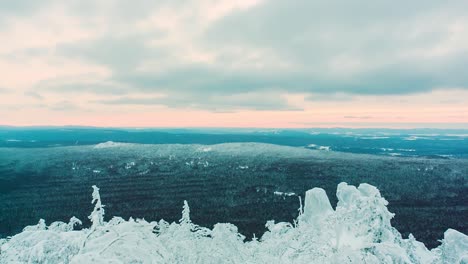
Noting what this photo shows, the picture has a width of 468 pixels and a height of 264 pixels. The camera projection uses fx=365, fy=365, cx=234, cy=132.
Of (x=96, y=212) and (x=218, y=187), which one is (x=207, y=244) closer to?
(x=96, y=212)

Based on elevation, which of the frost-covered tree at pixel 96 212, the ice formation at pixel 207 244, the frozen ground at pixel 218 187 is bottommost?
the frozen ground at pixel 218 187

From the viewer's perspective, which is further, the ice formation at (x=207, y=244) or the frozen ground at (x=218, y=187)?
the frozen ground at (x=218, y=187)

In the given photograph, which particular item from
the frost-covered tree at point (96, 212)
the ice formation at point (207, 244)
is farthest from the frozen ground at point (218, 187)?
the frost-covered tree at point (96, 212)

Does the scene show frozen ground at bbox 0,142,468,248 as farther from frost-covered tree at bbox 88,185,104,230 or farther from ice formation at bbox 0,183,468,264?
frost-covered tree at bbox 88,185,104,230

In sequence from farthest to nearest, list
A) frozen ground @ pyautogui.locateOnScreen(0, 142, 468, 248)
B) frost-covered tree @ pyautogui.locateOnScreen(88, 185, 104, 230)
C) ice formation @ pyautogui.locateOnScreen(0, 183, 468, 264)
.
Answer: frozen ground @ pyautogui.locateOnScreen(0, 142, 468, 248) → ice formation @ pyautogui.locateOnScreen(0, 183, 468, 264) → frost-covered tree @ pyautogui.locateOnScreen(88, 185, 104, 230)

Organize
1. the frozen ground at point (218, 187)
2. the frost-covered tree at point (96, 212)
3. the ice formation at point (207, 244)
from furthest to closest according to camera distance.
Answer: the frozen ground at point (218, 187)
the ice formation at point (207, 244)
the frost-covered tree at point (96, 212)

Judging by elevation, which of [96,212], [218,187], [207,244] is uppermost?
[96,212]

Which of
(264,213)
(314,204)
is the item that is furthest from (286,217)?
(314,204)

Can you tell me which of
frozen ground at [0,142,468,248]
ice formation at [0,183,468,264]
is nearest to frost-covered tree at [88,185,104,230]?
ice formation at [0,183,468,264]

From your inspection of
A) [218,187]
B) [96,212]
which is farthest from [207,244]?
[218,187]

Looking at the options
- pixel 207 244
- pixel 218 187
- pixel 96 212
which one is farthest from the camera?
pixel 218 187

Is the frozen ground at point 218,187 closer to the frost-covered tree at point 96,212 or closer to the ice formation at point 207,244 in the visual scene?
the ice formation at point 207,244
